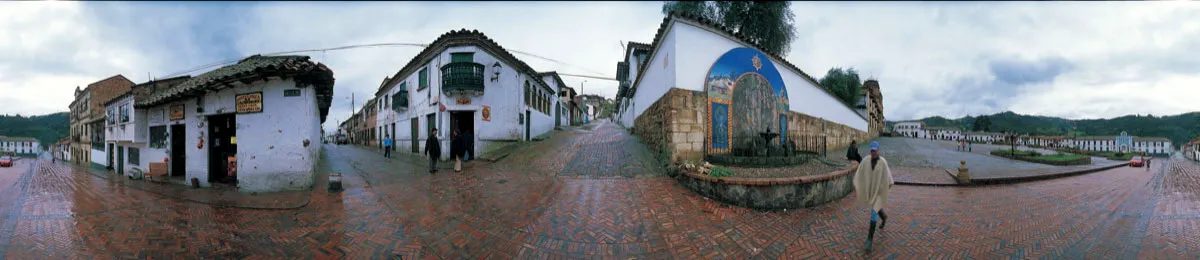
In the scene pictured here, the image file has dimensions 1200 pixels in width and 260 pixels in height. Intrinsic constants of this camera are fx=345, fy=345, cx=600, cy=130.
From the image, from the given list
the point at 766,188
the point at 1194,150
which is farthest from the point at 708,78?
the point at 1194,150

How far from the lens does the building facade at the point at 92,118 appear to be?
52.0 ft

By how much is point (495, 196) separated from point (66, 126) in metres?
58.1

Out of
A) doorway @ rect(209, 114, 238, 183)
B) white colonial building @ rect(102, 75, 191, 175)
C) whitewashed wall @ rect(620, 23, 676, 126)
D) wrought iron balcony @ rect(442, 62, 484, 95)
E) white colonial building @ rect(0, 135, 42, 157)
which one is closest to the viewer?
doorway @ rect(209, 114, 238, 183)

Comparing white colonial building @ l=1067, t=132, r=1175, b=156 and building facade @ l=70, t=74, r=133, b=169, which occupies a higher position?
building facade @ l=70, t=74, r=133, b=169

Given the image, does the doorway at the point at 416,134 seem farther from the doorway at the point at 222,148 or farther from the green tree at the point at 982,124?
the green tree at the point at 982,124

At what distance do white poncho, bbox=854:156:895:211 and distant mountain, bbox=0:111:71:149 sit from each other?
60274mm

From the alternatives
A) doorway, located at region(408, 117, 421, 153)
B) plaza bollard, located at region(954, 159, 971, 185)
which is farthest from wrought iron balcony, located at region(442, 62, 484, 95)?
plaza bollard, located at region(954, 159, 971, 185)

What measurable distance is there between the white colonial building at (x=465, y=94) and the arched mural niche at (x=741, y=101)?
7705 millimetres

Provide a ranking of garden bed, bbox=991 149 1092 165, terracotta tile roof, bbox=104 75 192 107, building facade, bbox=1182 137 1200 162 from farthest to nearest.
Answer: building facade, bbox=1182 137 1200 162, garden bed, bbox=991 149 1092 165, terracotta tile roof, bbox=104 75 192 107

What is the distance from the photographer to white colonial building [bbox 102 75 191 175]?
9.55 metres

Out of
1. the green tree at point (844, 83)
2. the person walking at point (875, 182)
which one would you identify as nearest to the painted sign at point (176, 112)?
the person walking at point (875, 182)

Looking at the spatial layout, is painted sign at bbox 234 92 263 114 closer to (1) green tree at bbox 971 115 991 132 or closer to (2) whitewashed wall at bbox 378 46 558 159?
(2) whitewashed wall at bbox 378 46 558 159

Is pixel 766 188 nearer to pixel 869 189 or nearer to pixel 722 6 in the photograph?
pixel 869 189

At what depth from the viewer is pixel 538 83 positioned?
17.3 metres
